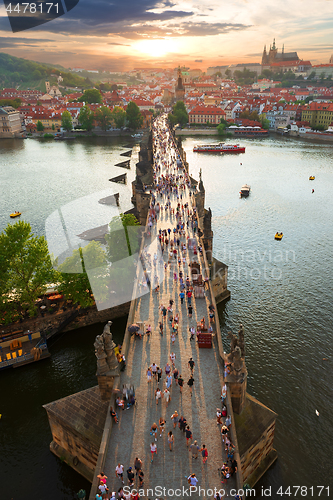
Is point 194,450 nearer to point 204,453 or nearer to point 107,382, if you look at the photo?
point 204,453

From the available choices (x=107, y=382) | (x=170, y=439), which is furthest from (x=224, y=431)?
(x=107, y=382)

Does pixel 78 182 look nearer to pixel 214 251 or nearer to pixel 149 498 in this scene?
pixel 214 251

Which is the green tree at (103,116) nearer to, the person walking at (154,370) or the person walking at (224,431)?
the person walking at (154,370)

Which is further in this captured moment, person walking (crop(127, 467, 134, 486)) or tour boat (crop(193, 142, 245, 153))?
tour boat (crop(193, 142, 245, 153))

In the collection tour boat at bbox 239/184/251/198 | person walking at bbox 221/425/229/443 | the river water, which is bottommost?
the river water

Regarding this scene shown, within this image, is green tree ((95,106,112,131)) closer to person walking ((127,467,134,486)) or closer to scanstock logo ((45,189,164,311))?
scanstock logo ((45,189,164,311))

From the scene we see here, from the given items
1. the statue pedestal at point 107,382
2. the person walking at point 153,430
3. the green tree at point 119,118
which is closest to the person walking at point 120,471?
the person walking at point 153,430

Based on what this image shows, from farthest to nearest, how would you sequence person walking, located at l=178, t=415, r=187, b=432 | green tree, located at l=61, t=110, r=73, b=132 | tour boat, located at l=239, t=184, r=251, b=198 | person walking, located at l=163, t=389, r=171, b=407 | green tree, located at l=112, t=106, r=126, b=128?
green tree, located at l=112, t=106, r=126, b=128 → green tree, located at l=61, t=110, r=73, b=132 → tour boat, located at l=239, t=184, r=251, b=198 → person walking, located at l=163, t=389, r=171, b=407 → person walking, located at l=178, t=415, r=187, b=432

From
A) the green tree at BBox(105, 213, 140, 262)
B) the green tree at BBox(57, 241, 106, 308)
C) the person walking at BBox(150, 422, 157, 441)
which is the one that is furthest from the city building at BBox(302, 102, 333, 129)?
the person walking at BBox(150, 422, 157, 441)
